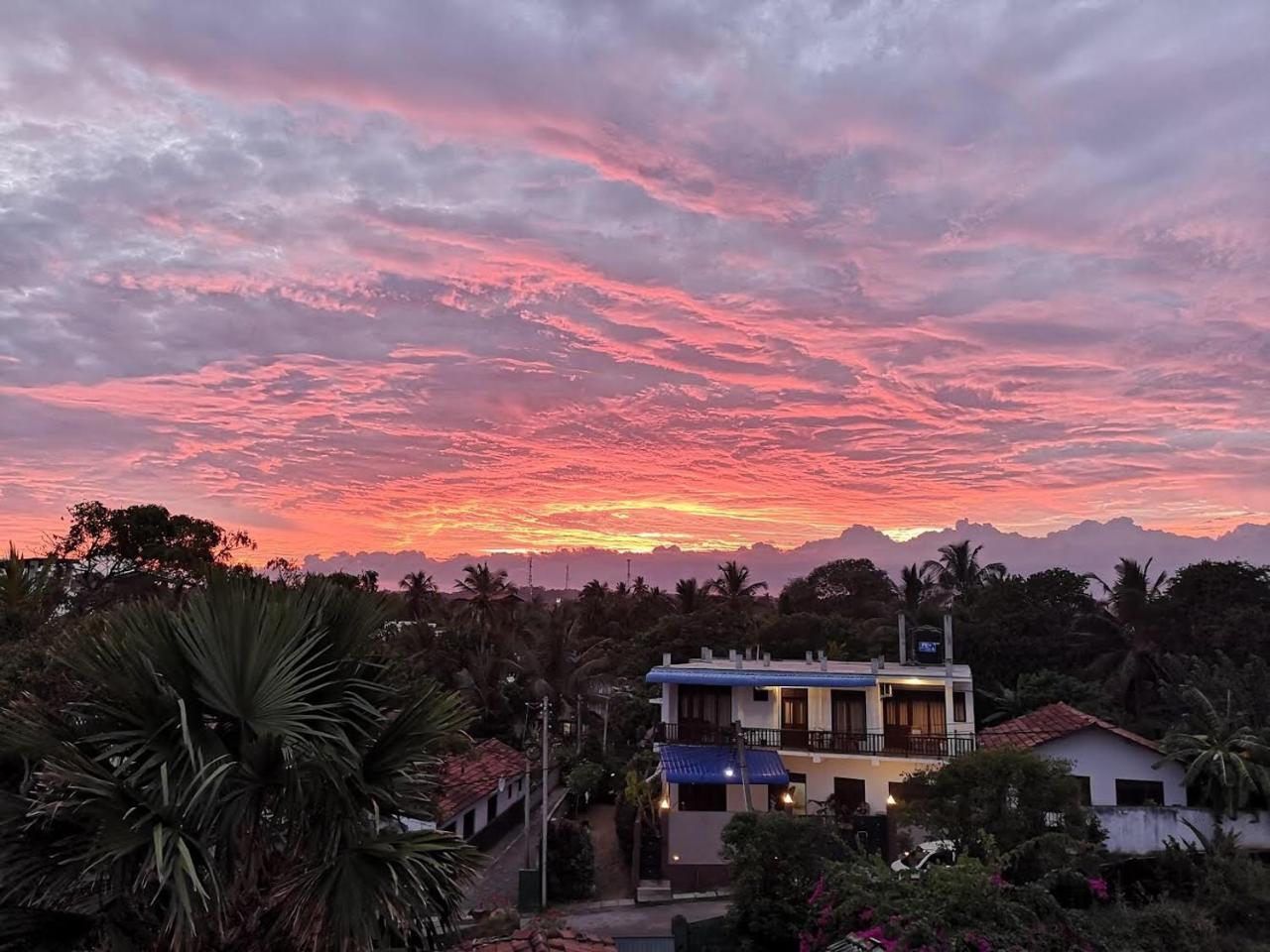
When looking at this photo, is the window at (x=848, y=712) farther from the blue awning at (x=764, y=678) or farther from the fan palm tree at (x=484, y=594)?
the fan palm tree at (x=484, y=594)

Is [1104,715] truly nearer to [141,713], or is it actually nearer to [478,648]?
[478,648]

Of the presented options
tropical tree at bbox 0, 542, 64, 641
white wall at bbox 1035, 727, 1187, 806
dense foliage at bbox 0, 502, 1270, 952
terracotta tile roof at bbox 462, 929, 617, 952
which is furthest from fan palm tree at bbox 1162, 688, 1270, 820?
tropical tree at bbox 0, 542, 64, 641

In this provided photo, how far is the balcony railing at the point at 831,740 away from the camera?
28.5 metres

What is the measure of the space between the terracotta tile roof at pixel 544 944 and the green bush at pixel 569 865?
14330mm

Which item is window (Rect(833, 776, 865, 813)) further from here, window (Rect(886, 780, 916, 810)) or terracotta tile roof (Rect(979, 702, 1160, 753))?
terracotta tile roof (Rect(979, 702, 1160, 753))

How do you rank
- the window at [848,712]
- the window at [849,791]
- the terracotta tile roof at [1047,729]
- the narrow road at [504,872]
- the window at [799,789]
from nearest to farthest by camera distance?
the narrow road at [504,872], the terracotta tile roof at [1047,729], the window at [849,791], the window at [799,789], the window at [848,712]

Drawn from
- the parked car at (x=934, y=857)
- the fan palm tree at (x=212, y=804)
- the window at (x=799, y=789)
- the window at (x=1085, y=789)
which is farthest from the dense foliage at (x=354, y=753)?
the window at (x=799, y=789)

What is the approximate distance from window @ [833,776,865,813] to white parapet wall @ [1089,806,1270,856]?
7.78m

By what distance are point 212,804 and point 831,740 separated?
2558 cm

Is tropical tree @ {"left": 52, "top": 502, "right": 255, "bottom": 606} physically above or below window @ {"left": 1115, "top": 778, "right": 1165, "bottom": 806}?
above

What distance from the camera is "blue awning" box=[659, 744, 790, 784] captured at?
2739 centimetres

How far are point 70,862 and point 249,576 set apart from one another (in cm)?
256

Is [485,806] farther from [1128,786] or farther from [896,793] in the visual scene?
[1128,786]

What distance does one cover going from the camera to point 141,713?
706 cm
